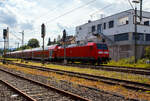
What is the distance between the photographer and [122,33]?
38.8 m

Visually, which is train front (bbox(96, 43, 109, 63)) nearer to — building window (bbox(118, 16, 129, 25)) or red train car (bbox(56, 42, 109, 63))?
red train car (bbox(56, 42, 109, 63))

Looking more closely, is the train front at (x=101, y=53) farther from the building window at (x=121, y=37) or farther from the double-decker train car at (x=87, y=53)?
the building window at (x=121, y=37)

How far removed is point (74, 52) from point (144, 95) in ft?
66.0

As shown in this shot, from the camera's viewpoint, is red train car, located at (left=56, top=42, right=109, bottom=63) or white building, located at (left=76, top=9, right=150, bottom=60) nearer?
red train car, located at (left=56, top=42, right=109, bottom=63)

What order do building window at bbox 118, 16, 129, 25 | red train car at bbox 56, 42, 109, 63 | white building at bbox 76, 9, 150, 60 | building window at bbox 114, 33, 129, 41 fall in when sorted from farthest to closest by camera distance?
building window at bbox 118, 16, 129, 25 → building window at bbox 114, 33, 129, 41 → white building at bbox 76, 9, 150, 60 → red train car at bbox 56, 42, 109, 63

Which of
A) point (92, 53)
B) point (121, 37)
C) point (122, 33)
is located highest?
point (122, 33)

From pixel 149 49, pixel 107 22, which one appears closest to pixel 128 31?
pixel 107 22

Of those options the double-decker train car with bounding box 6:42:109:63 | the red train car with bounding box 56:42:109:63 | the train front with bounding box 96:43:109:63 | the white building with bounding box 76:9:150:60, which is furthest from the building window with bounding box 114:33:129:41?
the train front with bounding box 96:43:109:63

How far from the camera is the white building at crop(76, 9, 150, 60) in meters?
36.6

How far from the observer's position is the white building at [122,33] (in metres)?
36.6

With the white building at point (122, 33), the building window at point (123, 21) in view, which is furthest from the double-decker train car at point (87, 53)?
the building window at point (123, 21)

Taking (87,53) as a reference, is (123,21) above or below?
above

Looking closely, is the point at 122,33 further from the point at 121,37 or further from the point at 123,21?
the point at 123,21

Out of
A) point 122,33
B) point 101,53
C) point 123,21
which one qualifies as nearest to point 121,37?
point 122,33
